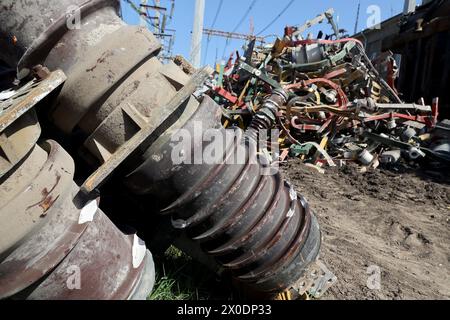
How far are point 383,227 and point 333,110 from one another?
180 cm

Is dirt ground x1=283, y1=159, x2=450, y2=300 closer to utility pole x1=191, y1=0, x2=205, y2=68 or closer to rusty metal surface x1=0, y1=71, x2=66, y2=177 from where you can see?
rusty metal surface x1=0, y1=71, x2=66, y2=177

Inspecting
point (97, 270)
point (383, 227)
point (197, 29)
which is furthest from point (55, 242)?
point (197, 29)

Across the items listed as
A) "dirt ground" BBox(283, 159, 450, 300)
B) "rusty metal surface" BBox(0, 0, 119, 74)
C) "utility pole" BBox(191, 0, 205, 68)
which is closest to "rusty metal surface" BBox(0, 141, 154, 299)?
"rusty metal surface" BBox(0, 0, 119, 74)

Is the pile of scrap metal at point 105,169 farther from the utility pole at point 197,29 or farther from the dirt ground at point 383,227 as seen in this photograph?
the utility pole at point 197,29

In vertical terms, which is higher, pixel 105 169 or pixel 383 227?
pixel 105 169

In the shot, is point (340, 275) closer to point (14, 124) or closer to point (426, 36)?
point (14, 124)

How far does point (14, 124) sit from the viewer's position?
1.17 m

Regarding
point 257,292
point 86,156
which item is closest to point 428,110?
point 257,292

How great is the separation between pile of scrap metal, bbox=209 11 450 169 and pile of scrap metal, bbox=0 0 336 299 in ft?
8.95

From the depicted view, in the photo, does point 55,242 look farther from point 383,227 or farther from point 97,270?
point 383,227

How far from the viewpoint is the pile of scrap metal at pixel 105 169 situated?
1169mm

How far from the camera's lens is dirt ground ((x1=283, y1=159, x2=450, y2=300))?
6.93 feet

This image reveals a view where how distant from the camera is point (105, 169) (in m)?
1.24

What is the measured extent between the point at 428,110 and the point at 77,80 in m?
4.74
